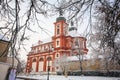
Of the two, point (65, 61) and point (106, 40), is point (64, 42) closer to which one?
point (65, 61)

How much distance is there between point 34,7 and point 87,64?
35.3 meters

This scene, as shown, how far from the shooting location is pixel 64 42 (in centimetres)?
4972

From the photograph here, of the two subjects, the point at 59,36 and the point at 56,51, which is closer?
the point at 56,51

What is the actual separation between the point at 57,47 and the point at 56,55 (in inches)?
89.5

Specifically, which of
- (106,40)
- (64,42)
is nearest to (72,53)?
(64,42)

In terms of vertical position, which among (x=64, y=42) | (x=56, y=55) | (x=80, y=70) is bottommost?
(x=80, y=70)

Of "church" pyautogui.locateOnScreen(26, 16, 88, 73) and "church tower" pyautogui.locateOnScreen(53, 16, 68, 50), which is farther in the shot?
"church tower" pyautogui.locateOnScreen(53, 16, 68, 50)

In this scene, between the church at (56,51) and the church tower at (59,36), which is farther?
the church tower at (59,36)

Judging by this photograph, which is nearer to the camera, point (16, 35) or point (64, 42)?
point (16, 35)

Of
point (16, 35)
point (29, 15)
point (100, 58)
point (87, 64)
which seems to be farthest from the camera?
point (87, 64)

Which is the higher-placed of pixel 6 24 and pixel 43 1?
pixel 43 1

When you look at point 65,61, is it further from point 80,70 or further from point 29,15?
point 29,15

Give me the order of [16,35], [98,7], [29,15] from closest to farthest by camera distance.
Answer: [16,35], [29,15], [98,7]

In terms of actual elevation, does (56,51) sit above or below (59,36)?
below
